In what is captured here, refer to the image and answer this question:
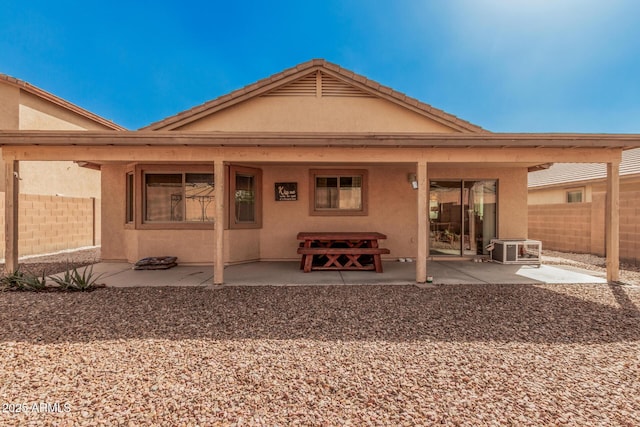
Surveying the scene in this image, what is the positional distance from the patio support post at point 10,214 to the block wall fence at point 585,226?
51.4ft

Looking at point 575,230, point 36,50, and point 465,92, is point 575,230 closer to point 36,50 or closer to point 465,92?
point 465,92

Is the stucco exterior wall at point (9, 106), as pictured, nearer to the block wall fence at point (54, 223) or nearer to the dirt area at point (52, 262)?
the block wall fence at point (54, 223)

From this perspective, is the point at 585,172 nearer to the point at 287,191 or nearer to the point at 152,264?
the point at 287,191

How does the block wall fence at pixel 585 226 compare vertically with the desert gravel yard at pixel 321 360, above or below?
above

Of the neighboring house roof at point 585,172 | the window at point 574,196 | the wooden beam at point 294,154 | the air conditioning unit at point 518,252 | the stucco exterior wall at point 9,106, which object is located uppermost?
the stucco exterior wall at point 9,106

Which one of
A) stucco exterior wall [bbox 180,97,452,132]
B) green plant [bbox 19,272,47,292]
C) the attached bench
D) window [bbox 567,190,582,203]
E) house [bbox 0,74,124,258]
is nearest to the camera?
green plant [bbox 19,272,47,292]

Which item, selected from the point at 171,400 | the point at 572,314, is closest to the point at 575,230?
the point at 572,314

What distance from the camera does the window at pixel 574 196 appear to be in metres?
14.1

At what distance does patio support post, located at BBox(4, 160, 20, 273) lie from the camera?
6008mm

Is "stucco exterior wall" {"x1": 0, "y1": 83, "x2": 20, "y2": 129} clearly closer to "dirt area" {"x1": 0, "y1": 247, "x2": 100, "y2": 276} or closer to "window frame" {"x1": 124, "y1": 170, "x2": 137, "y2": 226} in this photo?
"dirt area" {"x1": 0, "y1": 247, "x2": 100, "y2": 276}

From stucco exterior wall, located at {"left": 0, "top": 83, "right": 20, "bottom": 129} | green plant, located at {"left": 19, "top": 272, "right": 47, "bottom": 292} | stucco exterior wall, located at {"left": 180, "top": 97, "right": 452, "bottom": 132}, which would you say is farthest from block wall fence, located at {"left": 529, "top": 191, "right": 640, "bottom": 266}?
stucco exterior wall, located at {"left": 0, "top": 83, "right": 20, "bottom": 129}

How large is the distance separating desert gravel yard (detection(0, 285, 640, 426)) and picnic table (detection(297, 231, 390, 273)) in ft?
6.55

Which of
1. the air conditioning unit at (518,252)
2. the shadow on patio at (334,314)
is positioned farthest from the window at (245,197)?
the air conditioning unit at (518,252)

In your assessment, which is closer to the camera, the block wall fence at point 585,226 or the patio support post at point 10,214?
the patio support post at point 10,214
